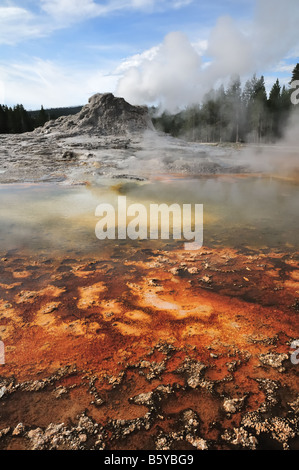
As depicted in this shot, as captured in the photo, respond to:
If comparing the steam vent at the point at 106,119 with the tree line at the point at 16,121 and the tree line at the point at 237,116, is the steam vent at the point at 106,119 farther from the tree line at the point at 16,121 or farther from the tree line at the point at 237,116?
the tree line at the point at 16,121

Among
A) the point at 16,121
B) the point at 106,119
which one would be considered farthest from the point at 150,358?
the point at 16,121

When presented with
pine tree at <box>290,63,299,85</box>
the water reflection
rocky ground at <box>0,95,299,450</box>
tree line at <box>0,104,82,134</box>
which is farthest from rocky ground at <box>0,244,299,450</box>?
tree line at <box>0,104,82,134</box>

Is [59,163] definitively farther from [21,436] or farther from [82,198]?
[21,436]

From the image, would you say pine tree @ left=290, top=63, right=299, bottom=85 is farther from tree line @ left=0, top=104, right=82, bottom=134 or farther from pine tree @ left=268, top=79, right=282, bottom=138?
tree line @ left=0, top=104, right=82, bottom=134

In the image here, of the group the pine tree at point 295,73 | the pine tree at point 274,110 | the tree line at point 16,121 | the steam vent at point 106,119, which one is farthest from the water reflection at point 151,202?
the tree line at point 16,121

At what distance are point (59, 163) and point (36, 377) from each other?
1267 cm

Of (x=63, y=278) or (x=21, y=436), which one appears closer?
(x=21, y=436)

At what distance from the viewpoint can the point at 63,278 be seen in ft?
10.9

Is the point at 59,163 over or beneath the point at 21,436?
over

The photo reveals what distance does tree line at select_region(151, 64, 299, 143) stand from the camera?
3400 centimetres

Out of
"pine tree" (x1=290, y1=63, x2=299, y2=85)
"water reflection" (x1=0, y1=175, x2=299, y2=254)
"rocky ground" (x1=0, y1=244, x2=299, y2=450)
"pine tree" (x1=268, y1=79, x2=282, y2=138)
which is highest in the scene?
"pine tree" (x1=290, y1=63, x2=299, y2=85)

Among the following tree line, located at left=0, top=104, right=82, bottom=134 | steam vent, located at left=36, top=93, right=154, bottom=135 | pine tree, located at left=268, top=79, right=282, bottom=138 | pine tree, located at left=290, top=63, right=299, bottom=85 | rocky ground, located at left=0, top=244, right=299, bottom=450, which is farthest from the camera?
tree line, located at left=0, top=104, right=82, bottom=134
